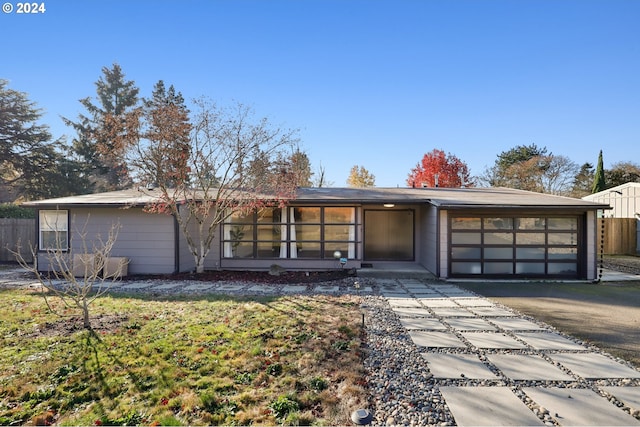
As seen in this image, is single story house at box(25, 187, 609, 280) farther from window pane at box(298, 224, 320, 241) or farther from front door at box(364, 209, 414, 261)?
front door at box(364, 209, 414, 261)

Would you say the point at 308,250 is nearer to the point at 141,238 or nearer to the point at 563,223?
the point at 141,238

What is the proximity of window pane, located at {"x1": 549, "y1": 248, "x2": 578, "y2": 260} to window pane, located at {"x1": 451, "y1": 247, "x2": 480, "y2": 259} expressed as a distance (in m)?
2.07

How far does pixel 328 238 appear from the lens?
33.7ft

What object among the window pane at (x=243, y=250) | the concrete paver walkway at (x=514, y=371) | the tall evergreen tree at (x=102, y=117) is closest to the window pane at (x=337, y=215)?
the window pane at (x=243, y=250)

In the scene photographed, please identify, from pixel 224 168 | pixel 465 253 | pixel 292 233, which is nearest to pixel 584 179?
pixel 465 253

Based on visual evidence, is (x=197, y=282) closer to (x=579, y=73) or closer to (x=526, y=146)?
(x=579, y=73)

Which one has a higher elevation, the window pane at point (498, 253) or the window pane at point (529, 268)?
the window pane at point (498, 253)

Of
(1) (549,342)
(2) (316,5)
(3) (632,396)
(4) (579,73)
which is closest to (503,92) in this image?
(4) (579,73)

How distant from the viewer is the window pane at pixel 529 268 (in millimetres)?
9078

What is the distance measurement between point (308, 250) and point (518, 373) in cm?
738

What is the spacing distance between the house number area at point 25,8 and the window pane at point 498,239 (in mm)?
11975

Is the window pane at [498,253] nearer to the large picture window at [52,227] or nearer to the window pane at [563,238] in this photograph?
the window pane at [563,238]

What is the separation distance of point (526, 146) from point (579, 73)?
62.3 feet

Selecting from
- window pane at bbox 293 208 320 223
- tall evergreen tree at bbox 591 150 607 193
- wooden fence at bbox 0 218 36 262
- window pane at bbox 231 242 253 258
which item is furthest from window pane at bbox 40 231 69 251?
tall evergreen tree at bbox 591 150 607 193
